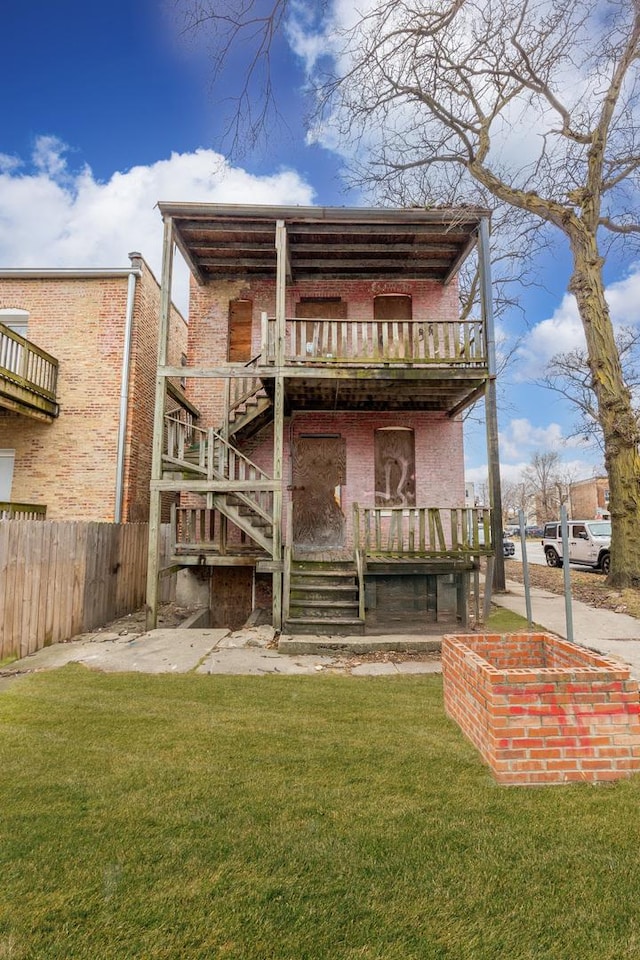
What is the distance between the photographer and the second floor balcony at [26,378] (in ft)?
32.9

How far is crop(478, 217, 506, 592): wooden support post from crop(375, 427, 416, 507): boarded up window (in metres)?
2.24

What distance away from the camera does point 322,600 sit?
26.2 feet

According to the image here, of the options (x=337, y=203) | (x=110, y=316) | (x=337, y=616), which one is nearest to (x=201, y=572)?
(x=337, y=616)

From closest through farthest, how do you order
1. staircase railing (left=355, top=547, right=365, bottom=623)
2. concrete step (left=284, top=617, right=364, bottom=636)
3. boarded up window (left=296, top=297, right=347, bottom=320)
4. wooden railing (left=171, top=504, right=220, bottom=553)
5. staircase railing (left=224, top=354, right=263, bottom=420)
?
concrete step (left=284, top=617, right=364, bottom=636)
staircase railing (left=355, top=547, right=365, bottom=623)
wooden railing (left=171, top=504, right=220, bottom=553)
staircase railing (left=224, top=354, right=263, bottom=420)
boarded up window (left=296, top=297, right=347, bottom=320)

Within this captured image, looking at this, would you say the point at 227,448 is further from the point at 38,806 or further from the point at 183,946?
the point at 183,946

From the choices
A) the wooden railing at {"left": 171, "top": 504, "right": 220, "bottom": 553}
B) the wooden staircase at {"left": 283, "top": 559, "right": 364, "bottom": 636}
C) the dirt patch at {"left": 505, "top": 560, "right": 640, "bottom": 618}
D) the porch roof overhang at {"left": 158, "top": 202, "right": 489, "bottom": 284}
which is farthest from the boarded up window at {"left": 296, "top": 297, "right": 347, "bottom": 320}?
the dirt patch at {"left": 505, "top": 560, "right": 640, "bottom": 618}

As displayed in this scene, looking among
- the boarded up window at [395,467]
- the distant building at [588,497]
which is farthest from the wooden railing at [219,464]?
the distant building at [588,497]

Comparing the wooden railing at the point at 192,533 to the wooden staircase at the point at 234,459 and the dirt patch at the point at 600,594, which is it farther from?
the dirt patch at the point at 600,594

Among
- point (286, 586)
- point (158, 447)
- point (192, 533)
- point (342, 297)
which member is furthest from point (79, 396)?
point (286, 586)

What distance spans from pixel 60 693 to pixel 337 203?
9.32m

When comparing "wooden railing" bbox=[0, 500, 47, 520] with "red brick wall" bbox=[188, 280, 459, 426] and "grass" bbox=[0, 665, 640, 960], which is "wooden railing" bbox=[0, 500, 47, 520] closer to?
"red brick wall" bbox=[188, 280, 459, 426]

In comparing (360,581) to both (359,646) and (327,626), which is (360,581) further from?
(359,646)

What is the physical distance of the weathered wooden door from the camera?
11180 mm

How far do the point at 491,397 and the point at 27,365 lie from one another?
10.0 m
